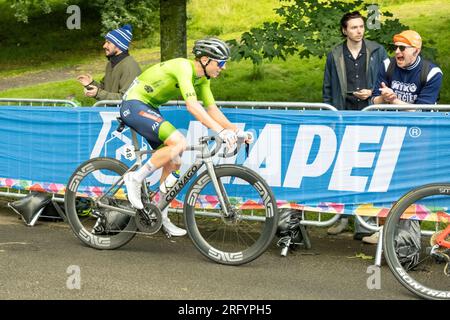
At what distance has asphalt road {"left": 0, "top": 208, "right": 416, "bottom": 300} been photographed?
257 inches

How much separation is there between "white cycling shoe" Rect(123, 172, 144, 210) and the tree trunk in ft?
25.5

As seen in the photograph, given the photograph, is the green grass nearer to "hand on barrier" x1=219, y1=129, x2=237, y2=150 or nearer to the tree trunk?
the tree trunk

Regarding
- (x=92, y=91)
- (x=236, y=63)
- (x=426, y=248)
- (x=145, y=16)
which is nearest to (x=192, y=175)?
(x=426, y=248)

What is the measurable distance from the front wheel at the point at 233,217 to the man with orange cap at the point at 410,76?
5.39ft

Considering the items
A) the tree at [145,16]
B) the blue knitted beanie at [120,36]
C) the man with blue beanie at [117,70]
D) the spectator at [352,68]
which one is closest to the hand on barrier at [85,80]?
the man with blue beanie at [117,70]

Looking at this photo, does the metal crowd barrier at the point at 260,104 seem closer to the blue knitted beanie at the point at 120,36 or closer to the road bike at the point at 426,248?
the blue knitted beanie at the point at 120,36

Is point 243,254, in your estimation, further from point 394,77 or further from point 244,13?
point 244,13

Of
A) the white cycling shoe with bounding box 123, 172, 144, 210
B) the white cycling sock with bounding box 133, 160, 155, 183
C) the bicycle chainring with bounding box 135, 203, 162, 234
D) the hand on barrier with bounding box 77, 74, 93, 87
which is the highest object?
the hand on barrier with bounding box 77, 74, 93, 87

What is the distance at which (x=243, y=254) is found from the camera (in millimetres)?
7273

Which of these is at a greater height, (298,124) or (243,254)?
(298,124)

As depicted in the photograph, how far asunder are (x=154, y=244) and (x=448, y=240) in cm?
293

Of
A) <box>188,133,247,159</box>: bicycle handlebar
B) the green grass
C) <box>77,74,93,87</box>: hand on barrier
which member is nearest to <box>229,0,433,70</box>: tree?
the green grass
